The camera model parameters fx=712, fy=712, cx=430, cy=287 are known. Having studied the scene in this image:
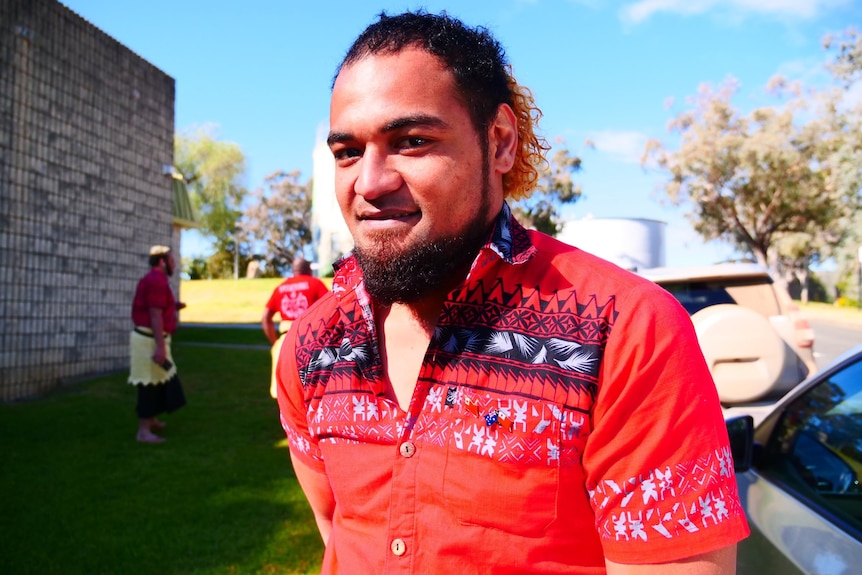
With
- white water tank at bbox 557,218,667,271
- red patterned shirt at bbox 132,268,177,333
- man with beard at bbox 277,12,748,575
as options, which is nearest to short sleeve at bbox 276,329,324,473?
man with beard at bbox 277,12,748,575

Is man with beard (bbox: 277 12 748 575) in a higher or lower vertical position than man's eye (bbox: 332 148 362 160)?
lower

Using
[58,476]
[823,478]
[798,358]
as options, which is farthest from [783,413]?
[58,476]

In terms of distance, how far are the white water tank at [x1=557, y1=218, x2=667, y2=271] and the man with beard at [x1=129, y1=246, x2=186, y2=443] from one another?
5.70 metres

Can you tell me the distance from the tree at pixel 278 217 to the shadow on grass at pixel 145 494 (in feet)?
166

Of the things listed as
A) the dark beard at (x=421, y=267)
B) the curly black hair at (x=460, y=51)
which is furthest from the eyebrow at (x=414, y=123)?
the dark beard at (x=421, y=267)

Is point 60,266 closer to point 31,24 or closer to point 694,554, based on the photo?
point 31,24

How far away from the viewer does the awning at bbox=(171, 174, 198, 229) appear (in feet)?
62.5

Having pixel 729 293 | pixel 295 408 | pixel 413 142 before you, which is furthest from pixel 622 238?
pixel 413 142

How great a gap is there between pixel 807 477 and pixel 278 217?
192ft

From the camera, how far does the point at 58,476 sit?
565 cm

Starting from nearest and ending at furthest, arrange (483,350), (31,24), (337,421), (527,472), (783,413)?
(527,472), (483,350), (337,421), (783,413), (31,24)

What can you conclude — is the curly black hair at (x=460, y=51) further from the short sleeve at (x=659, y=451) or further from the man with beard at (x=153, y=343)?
the man with beard at (x=153, y=343)

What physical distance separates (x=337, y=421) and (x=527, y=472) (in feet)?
1.54

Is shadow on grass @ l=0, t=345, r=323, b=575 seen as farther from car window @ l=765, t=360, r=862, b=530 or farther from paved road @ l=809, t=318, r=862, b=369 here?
paved road @ l=809, t=318, r=862, b=369
